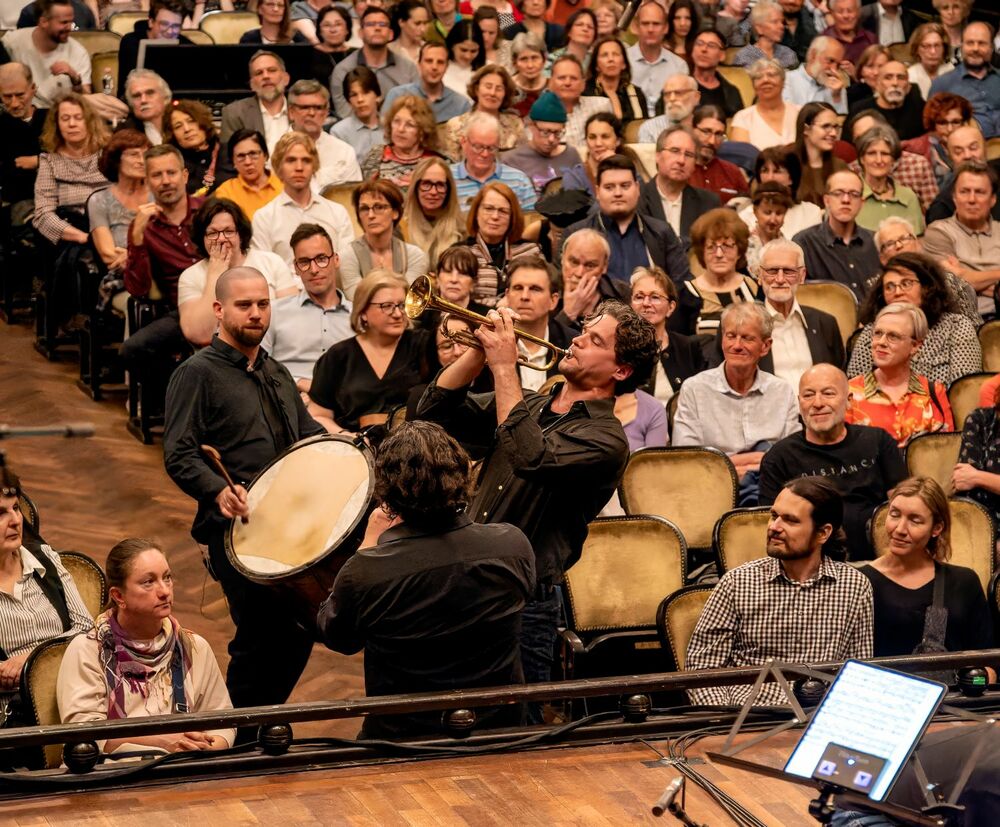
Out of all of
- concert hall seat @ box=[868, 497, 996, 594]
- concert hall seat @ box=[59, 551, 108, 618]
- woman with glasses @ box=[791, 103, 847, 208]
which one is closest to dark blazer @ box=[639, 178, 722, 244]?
woman with glasses @ box=[791, 103, 847, 208]

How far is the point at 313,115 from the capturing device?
7.70m

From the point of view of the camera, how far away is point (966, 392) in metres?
6.17

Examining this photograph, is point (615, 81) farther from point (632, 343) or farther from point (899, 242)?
point (632, 343)

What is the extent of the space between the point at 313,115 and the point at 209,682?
14.0 ft

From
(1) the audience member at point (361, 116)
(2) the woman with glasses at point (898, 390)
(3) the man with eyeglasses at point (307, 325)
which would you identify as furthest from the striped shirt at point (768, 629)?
(1) the audience member at point (361, 116)

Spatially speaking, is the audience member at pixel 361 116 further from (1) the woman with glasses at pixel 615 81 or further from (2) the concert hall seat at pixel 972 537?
(2) the concert hall seat at pixel 972 537

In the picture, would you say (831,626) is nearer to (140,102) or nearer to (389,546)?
(389,546)

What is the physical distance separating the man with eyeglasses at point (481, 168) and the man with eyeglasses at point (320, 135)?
0.57 meters

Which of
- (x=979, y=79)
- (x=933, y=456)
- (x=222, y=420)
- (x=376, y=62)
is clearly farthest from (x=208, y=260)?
(x=979, y=79)

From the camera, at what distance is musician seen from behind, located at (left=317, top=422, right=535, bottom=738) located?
11.0 feet

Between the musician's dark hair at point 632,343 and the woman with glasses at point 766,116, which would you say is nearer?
the musician's dark hair at point 632,343

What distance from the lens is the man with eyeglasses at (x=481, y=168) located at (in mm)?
7238

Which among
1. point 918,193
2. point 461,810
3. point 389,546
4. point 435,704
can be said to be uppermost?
point 918,193

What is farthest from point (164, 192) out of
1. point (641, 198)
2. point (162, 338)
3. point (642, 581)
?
point (642, 581)
